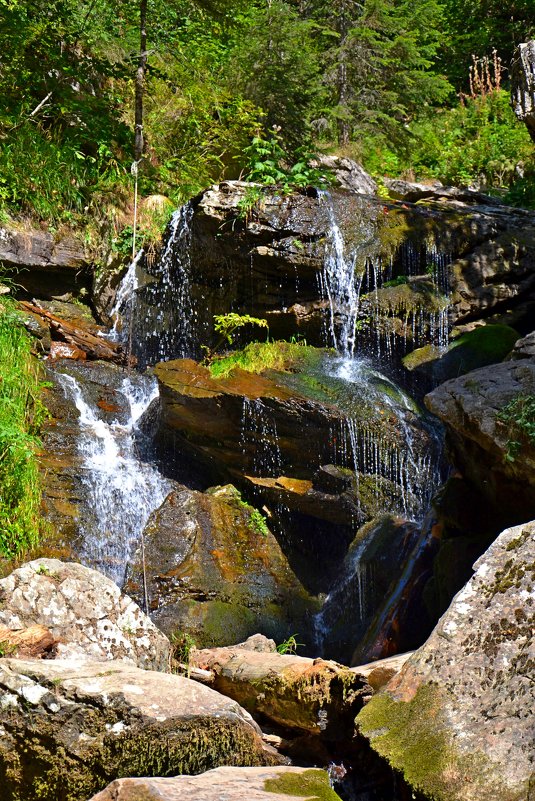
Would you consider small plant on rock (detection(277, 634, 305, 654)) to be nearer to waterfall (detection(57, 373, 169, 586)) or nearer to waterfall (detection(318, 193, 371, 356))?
waterfall (detection(57, 373, 169, 586))

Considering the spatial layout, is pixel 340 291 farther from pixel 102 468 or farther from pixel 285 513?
pixel 102 468

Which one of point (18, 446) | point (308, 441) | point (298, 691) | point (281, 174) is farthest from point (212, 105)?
point (298, 691)

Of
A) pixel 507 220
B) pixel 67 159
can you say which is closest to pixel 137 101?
pixel 67 159

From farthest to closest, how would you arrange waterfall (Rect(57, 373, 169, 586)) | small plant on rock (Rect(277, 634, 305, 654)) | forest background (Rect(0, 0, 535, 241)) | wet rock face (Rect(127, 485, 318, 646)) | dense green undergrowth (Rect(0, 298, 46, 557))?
forest background (Rect(0, 0, 535, 241)) < waterfall (Rect(57, 373, 169, 586)) < dense green undergrowth (Rect(0, 298, 46, 557)) < wet rock face (Rect(127, 485, 318, 646)) < small plant on rock (Rect(277, 634, 305, 654))

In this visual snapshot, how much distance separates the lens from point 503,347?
29.5 feet

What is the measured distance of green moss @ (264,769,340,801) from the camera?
303 cm

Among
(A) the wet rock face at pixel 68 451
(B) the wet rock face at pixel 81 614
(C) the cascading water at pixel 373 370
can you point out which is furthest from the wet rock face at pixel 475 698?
(A) the wet rock face at pixel 68 451

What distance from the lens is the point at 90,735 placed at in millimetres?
3387

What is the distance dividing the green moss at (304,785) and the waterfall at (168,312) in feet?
26.3

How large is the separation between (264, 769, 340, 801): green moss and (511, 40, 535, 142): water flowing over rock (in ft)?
16.6

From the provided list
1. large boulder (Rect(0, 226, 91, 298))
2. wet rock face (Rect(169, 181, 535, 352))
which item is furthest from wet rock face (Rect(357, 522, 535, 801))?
large boulder (Rect(0, 226, 91, 298))

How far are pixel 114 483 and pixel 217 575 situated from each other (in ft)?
5.03

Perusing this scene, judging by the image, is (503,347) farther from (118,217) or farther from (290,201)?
(118,217)

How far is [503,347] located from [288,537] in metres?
3.31
